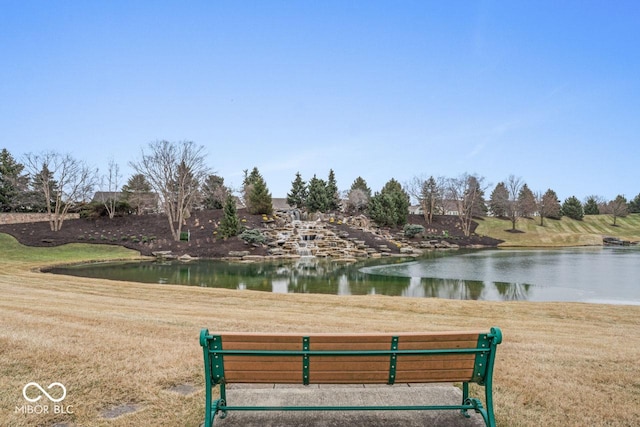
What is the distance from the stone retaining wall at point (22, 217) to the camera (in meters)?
38.8

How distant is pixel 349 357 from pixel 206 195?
163 feet

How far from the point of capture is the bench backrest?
271cm

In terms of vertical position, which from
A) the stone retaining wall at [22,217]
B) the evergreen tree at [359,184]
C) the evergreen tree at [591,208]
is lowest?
the stone retaining wall at [22,217]

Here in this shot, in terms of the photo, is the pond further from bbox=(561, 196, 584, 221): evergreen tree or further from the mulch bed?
bbox=(561, 196, 584, 221): evergreen tree

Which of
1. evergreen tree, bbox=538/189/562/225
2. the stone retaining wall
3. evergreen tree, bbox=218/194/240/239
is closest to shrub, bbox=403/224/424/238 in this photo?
evergreen tree, bbox=218/194/240/239

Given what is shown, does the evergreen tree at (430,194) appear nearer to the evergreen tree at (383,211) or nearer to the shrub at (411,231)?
the evergreen tree at (383,211)

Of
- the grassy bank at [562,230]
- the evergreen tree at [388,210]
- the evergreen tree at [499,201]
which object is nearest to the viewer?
the evergreen tree at [388,210]

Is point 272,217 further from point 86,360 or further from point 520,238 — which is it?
point 86,360

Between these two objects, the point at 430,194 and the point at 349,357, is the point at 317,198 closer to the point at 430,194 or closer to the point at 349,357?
the point at 430,194

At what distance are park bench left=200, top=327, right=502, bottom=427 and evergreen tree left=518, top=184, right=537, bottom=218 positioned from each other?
63.8 metres

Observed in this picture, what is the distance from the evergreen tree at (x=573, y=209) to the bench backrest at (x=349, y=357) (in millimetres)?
77771

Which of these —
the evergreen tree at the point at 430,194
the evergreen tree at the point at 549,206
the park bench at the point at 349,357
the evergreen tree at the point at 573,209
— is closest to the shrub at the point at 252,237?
the park bench at the point at 349,357

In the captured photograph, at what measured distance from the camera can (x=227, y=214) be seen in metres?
34.2

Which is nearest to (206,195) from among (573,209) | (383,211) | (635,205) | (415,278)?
(383,211)
